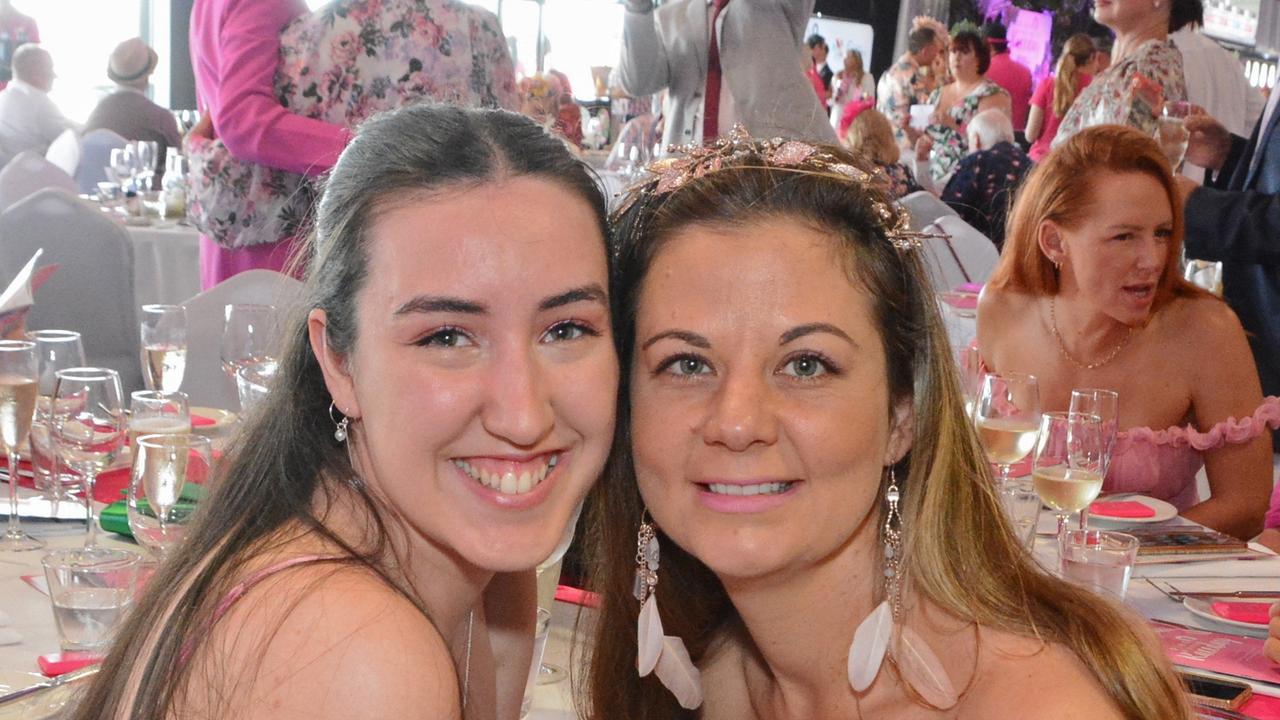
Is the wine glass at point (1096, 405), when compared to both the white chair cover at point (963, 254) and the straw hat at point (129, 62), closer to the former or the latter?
the white chair cover at point (963, 254)

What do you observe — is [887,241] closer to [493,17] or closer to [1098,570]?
[1098,570]

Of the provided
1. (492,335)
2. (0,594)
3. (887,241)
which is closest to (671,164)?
(887,241)

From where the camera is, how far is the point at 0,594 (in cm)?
196

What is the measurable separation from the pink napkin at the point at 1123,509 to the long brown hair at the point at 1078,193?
2.87ft

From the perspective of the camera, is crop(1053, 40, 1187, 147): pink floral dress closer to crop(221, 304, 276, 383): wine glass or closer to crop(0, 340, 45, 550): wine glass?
crop(221, 304, 276, 383): wine glass

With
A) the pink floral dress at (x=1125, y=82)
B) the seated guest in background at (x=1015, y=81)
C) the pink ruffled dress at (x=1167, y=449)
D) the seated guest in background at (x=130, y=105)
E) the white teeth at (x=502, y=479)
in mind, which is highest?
the seated guest in background at (x=1015, y=81)

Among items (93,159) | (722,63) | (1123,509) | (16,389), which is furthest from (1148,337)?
(93,159)

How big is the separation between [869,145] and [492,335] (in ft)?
18.8

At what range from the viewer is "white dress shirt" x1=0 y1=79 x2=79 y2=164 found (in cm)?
855

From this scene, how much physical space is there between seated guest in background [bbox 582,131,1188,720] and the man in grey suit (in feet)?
9.73

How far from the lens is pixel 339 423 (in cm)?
153

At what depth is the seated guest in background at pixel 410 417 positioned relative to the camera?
1279 mm

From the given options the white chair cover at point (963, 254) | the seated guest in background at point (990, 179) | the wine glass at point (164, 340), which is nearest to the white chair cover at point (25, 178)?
the wine glass at point (164, 340)

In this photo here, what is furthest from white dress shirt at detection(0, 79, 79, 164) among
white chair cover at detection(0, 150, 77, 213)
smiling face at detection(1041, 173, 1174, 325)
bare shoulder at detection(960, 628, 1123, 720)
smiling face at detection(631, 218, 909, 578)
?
bare shoulder at detection(960, 628, 1123, 720)
